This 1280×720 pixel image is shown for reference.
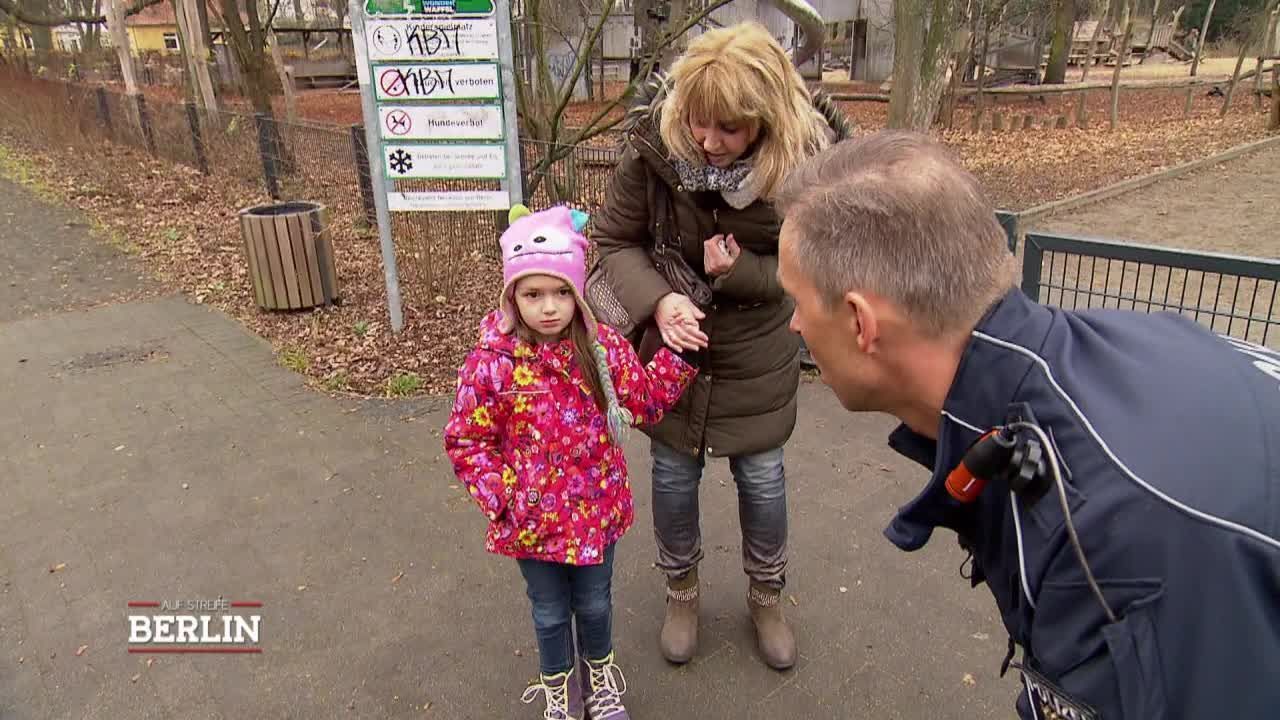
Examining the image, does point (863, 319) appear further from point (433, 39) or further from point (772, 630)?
point (433, 39)

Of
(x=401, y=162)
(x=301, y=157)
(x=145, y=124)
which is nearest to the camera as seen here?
(x=401, y=162)

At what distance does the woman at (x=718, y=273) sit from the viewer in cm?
207

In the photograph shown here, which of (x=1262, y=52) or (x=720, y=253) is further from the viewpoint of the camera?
(x=1262, y=52)

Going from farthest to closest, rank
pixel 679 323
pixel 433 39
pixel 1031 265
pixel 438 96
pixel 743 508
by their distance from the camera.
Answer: pixel 438 96, pixel 433 39, pixel 1031 265, pixel 743 508, pixel 679 323

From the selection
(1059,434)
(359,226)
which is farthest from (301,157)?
(1059,434)

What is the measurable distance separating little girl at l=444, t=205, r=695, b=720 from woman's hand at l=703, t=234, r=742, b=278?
26cm

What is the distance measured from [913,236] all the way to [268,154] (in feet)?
36.0

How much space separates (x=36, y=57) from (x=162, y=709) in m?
28.4

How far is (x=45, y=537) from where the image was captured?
3479 millimetres

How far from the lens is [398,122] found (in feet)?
17.3

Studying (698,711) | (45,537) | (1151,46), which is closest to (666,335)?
(698,711)

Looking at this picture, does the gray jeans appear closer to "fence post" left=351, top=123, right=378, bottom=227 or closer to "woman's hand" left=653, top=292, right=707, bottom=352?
"woman's hand" left=653, top=292, right=707, bottom=352

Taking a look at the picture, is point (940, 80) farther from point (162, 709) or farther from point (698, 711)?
point (162, 709)

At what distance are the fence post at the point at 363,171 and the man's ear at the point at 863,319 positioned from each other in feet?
25.9
